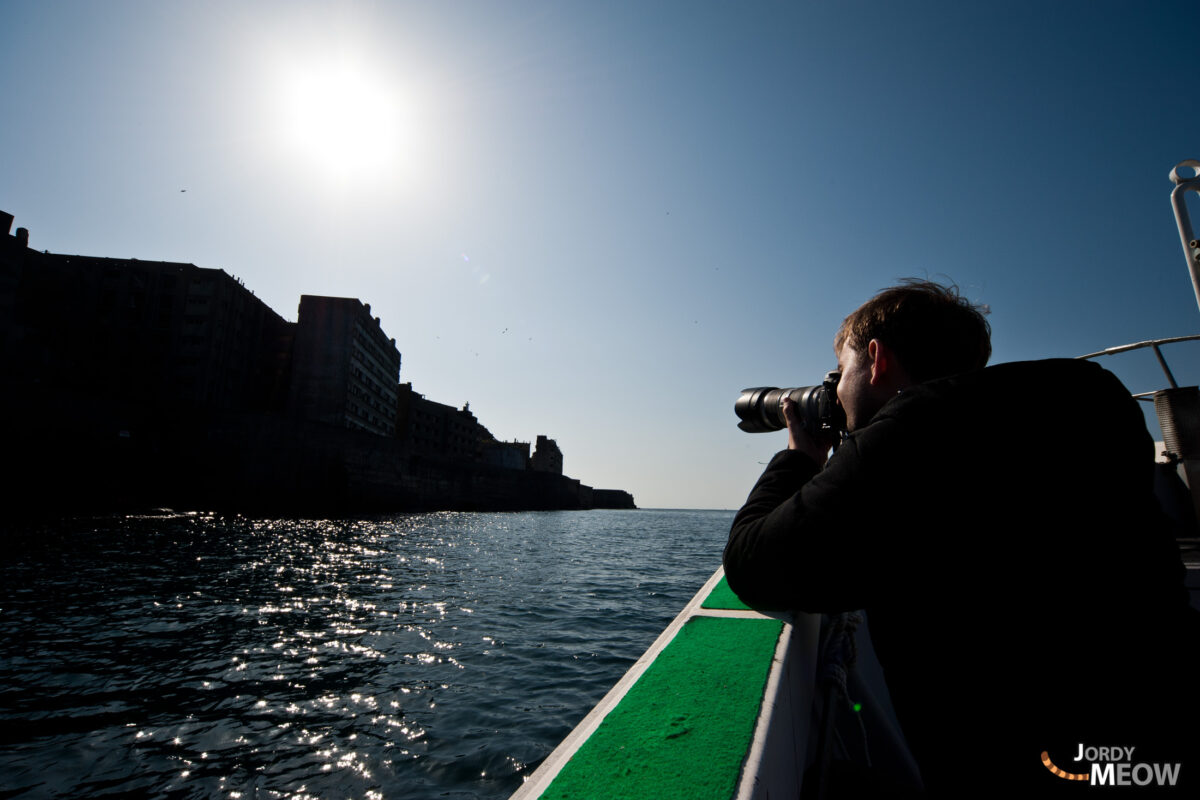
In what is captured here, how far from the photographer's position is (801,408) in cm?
179

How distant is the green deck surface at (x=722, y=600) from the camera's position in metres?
2.51

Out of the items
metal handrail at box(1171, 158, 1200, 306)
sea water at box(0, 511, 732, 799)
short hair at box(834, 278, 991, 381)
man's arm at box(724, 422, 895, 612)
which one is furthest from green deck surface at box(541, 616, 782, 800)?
metal handrail at box(1171, 158, 1200, 306)

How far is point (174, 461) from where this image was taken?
1086 inches

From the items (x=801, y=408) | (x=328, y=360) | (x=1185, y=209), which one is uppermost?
(x=328, y=360)

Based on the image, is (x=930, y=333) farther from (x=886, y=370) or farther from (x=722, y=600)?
(x=722, y=600)

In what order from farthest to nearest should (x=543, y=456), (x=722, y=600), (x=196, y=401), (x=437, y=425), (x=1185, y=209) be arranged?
(x=543, y=456) → (x=437, y=425) → (x=196, y=401) → (x=1185, y=209) → (x=722, y=600)

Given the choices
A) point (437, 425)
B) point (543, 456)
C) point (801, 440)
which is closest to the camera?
point (801, 440)

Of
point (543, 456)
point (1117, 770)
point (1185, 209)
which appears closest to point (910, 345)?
point (1117, 770)

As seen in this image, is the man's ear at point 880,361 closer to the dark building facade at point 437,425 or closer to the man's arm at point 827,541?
the man's arm at point 827,541

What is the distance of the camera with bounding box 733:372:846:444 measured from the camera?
1662mm

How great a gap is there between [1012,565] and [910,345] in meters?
0.64

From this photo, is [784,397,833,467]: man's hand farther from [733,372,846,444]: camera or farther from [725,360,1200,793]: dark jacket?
[725,360,1200,793]: dark jacket

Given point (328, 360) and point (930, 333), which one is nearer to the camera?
point (930, 333)

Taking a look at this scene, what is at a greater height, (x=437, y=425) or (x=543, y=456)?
(x=437, y=425)
